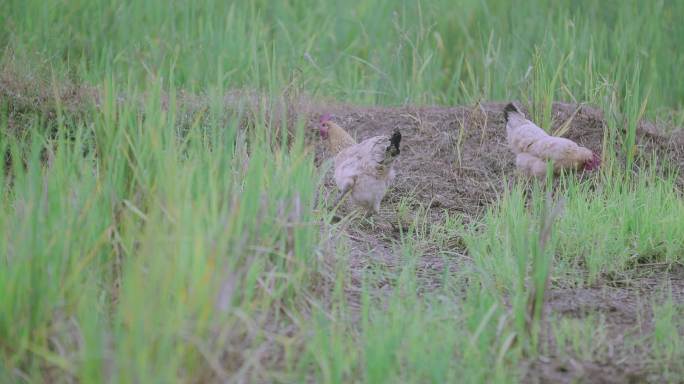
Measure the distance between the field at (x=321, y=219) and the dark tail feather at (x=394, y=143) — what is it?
41 cm

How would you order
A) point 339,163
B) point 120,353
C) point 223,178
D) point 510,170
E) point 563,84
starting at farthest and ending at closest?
1. point 563,84
2. point 510,170
3. point 339,163
4. point 223,178
5. point 120,353

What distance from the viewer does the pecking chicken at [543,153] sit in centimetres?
527

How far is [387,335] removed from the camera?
9.11 feet

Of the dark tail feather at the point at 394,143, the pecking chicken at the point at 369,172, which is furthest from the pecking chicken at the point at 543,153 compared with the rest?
the dark tail feather at the point at 394,143

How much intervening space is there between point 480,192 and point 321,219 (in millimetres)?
1277

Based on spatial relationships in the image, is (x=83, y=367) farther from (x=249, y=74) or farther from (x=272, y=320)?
(x=249, y=74)

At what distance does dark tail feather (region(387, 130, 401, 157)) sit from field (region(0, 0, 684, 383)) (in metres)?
0.41

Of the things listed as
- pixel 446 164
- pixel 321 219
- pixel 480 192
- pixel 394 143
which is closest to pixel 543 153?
pixel 480 192

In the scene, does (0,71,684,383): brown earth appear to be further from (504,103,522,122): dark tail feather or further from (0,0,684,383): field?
(504,103,522,122): dark tail feather

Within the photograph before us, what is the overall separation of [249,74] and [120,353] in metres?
4.86

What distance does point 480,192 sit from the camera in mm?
5344

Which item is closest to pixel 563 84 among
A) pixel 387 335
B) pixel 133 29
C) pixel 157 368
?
pixel 133 29

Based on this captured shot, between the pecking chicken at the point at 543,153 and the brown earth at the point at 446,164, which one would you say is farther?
the pecking chicken at the point at 543,153

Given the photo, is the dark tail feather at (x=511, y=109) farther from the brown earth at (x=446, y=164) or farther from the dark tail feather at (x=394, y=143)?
the dark tail feather at (x=394, y=143)
